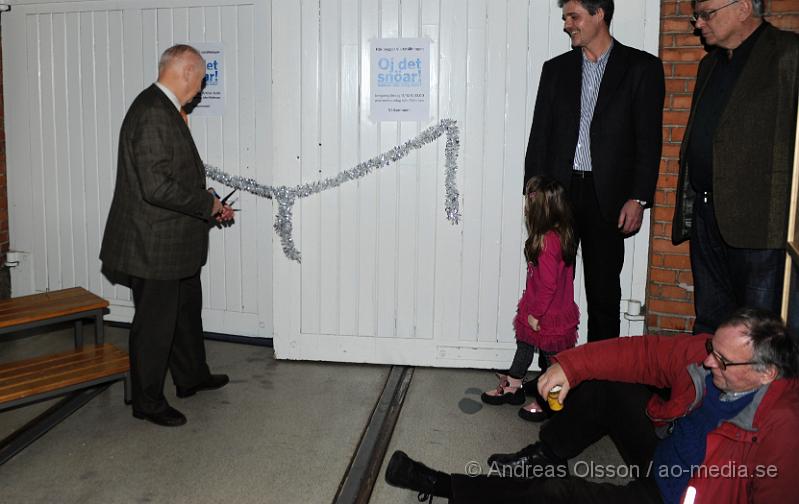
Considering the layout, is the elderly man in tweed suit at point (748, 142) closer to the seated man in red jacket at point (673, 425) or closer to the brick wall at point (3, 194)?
the seated man in red jacket at point (673, 425)

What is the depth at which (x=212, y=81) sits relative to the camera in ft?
17.1

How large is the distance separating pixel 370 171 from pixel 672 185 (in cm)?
174

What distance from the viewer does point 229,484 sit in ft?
11.2

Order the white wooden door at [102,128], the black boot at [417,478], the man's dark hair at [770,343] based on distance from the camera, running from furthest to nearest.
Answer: the white wooden door at [102,128] < the black boot at [417,478] < the man's dark hair at [770,343]

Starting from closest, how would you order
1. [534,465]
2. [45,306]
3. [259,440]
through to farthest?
[534,465] < [259,440] < [45,306]

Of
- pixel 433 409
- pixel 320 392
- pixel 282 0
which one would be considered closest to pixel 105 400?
pixel 320 392

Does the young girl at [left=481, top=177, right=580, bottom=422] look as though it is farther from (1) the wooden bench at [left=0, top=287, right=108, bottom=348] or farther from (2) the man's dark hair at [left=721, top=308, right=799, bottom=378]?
(1) the wooden bench at [left=0, top=287, right=108, bottom=348]

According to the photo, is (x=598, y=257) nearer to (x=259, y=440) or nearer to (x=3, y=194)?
(x=259, y=440)

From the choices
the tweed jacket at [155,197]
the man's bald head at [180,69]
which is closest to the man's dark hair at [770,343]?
the tweed jacket at [155,197]

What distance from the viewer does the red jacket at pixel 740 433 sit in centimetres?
218

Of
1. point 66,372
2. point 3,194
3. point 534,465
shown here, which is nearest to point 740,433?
point 534,465

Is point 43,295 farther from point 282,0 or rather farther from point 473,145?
point 473,145

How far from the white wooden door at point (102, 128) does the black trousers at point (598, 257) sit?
2085 mm

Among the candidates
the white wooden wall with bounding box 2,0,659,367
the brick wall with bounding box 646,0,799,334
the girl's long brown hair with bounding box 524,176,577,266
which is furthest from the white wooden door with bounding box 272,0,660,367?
the girl's long brown hair with bounding box 524,176,577,266
